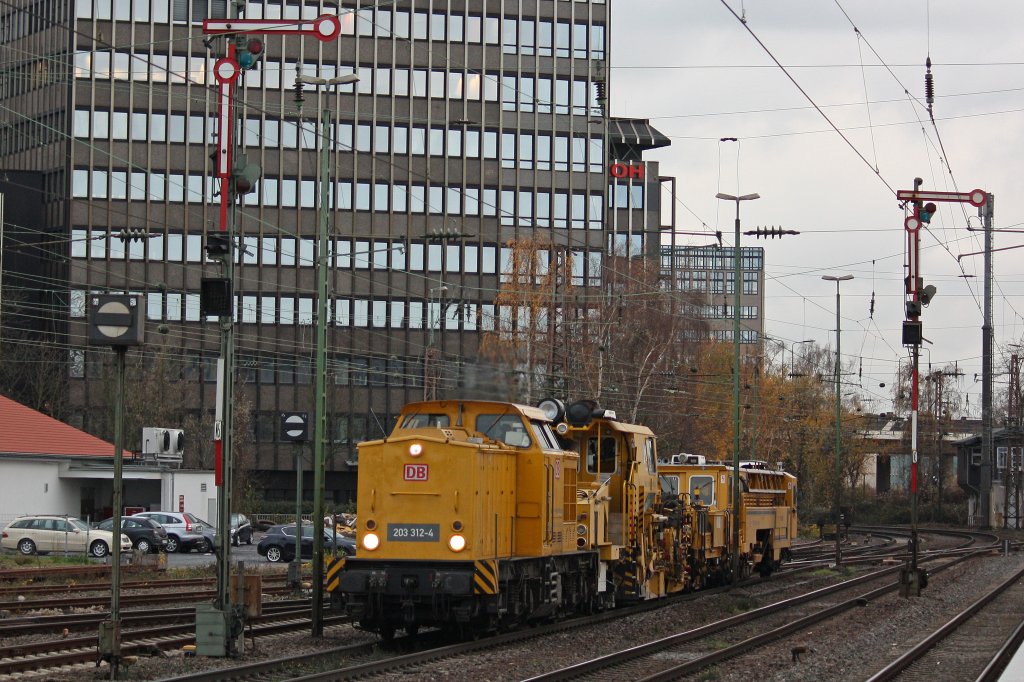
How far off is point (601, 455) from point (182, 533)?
1201 inches

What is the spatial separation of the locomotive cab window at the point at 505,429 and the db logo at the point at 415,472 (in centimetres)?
135

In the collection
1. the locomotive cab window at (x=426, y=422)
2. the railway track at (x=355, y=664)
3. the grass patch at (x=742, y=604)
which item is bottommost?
the grass patch at (x=742, y=604)

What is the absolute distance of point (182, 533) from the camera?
5359cm

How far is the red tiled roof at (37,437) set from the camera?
189 feet

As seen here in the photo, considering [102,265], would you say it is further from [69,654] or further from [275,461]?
[69,654]

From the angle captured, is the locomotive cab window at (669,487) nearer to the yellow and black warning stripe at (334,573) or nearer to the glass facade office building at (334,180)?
the yellow and black warning stripe at (334,573)

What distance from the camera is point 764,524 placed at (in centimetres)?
4009

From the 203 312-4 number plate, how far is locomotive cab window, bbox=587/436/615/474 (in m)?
7.04

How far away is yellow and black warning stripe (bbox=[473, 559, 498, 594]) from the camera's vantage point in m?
19.9

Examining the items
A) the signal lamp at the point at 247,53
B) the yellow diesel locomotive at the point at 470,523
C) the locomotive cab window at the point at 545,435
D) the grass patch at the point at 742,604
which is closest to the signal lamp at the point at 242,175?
the signal lamp at the point at 247,53

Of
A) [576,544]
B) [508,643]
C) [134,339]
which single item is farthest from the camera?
[576,544]

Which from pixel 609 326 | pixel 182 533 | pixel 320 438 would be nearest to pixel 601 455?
pixel 320 438

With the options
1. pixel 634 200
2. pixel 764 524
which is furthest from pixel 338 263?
pixel 764 524

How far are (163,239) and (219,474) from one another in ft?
220
